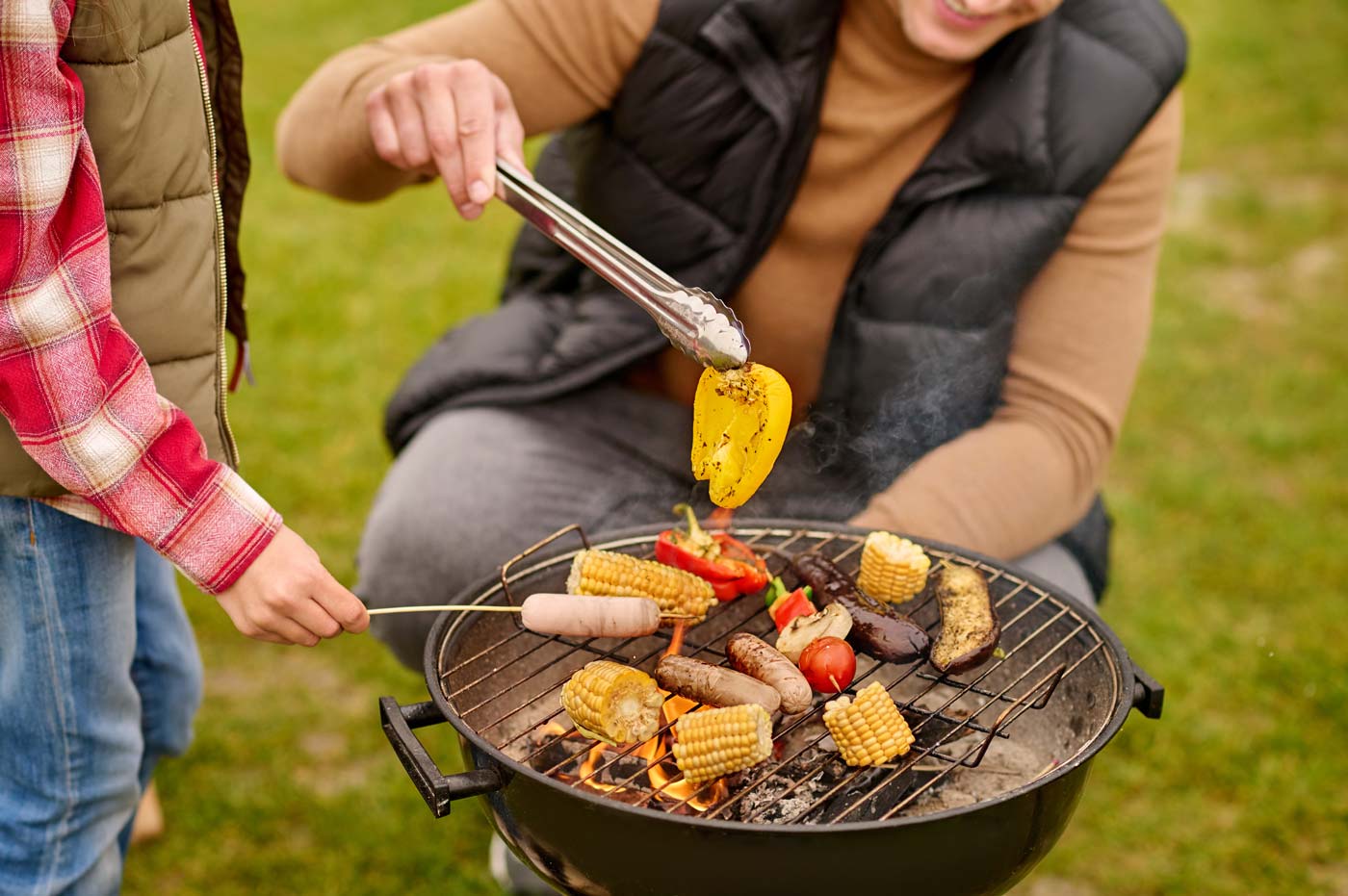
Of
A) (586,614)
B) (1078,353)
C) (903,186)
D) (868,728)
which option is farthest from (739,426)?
(1078,353)

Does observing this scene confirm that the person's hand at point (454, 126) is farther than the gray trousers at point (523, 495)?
No

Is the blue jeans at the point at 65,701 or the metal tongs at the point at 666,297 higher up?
the metal tongs at the point at 666,297

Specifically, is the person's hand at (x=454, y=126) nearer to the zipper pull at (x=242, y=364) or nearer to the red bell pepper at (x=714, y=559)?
the zipper pull at (x=242, y=364)

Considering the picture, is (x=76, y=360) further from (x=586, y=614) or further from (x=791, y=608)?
(x=791, y=608)

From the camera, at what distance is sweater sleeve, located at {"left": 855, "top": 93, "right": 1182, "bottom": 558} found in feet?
8.79

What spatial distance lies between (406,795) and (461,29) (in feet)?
5.79

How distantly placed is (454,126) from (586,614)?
2.83 feet

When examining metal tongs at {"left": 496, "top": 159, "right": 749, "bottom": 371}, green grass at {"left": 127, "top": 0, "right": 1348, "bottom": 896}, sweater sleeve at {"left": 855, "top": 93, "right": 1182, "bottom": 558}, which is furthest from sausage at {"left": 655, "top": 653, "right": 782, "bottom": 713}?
sweater sleeve at {"left": 855, "top": 93, "right": 1182, "bottom": 558}

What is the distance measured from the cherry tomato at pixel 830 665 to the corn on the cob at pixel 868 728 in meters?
0.12

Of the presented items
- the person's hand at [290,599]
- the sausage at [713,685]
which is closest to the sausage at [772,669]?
the sausage at [713,685]

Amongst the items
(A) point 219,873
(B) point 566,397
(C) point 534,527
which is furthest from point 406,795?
(B) point 566,397

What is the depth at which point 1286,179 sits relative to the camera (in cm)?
668

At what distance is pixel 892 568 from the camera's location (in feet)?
7.00

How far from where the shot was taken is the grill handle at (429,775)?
1683 mm
